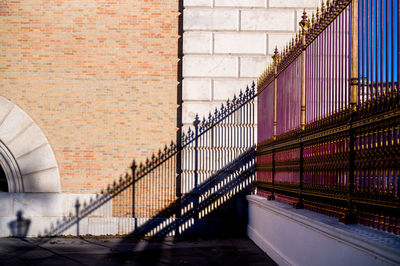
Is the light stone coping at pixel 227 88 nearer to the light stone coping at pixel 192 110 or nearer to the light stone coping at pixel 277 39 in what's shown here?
the light stone coping at pixel 192 110

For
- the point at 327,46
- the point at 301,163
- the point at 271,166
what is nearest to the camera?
the point at 327,46

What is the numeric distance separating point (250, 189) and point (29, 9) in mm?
7345

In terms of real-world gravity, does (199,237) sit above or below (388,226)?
below

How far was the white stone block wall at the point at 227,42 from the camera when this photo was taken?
11.0 m

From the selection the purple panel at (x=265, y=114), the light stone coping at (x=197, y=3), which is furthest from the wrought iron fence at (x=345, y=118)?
the light stone coping at (x=197, y=3)

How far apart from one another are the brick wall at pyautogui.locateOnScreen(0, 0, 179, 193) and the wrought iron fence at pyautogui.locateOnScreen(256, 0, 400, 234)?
170 inches

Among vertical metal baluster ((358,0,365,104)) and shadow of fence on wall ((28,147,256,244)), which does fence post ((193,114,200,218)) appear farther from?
vertical metal baluster ((358,0,365,104))

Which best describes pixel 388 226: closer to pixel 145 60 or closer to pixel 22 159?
pixel 145 60

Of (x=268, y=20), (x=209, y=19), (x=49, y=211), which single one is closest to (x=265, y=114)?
(x=268, y=20)

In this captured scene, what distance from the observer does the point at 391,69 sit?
3.78m

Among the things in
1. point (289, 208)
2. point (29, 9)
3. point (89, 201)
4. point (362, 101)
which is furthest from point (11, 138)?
point (362, 101)

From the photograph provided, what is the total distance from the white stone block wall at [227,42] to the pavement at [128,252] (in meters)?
3.11

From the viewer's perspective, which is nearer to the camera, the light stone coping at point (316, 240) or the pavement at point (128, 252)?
the light stone coping at point (316, 240)

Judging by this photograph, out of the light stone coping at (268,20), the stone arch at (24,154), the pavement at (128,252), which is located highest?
the light stone coping at (268,20)
